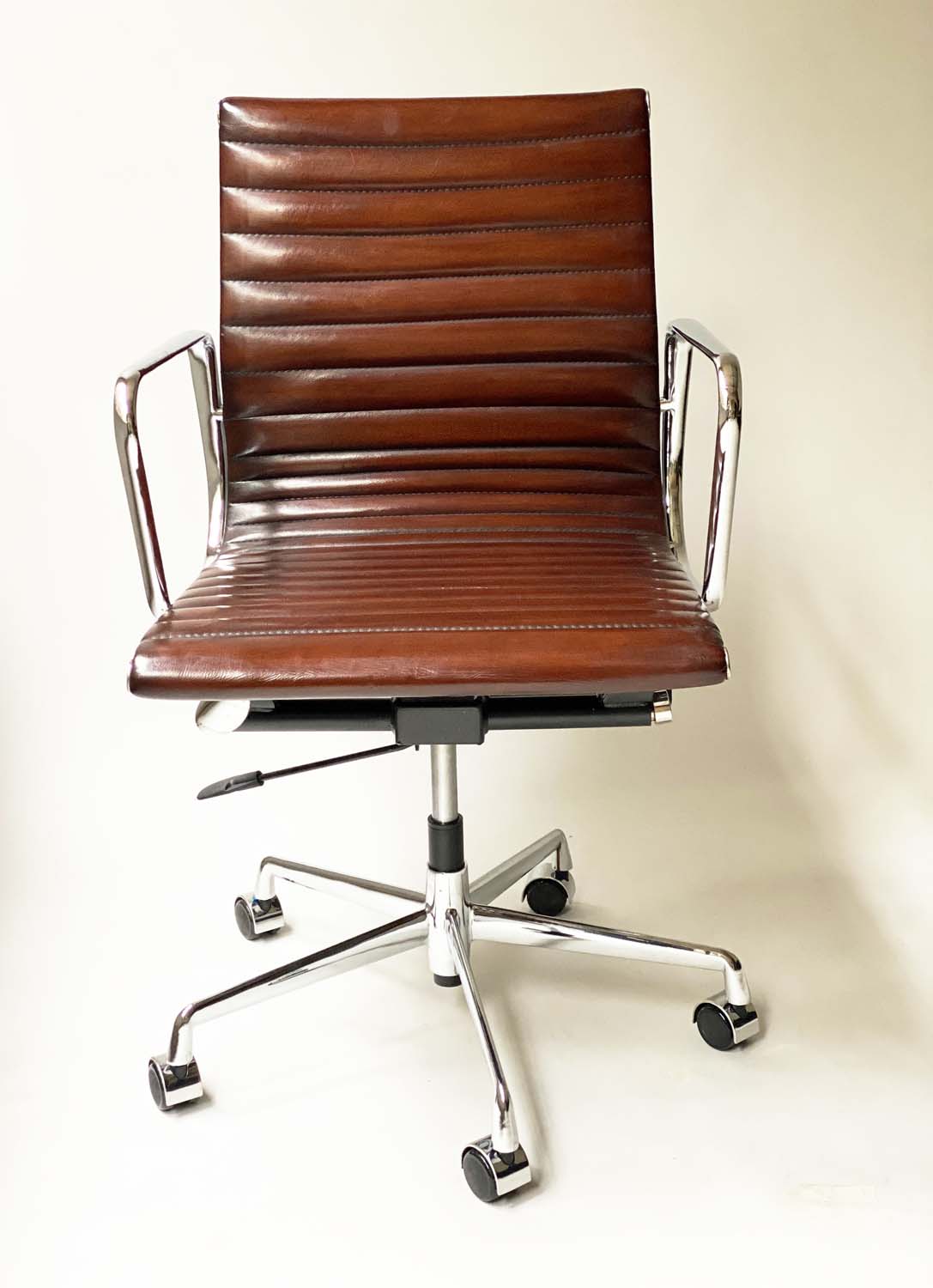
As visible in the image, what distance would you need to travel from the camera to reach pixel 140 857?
2098 millimetres

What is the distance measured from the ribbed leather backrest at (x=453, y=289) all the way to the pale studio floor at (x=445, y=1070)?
596 millimetres

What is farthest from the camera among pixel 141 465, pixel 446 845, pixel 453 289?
pixel 453 289

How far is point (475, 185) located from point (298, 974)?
3.16 ft

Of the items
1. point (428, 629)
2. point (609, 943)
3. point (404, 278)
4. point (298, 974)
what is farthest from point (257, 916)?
point (404, 278)

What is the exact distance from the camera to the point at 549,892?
188cm

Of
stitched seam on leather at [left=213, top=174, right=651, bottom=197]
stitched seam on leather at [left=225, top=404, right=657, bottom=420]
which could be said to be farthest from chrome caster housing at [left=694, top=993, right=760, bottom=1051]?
stitched seam on leather at [left=213, top=174, right=651, bottom=197]

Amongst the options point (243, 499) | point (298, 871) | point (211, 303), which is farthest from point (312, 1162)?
point (211, 303)

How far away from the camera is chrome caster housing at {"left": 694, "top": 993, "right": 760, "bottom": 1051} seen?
1.56 metres

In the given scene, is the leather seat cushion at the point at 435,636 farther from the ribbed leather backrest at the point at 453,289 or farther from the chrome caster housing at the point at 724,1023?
the chrome caster housing at the point at 724,1023

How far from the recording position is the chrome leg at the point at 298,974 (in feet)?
4.91

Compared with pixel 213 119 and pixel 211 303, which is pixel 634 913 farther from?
pixel 213 119

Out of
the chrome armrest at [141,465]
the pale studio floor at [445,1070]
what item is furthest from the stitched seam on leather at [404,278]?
the pale studio floor at [445,1070]

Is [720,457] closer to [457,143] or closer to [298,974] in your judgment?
[457,143]

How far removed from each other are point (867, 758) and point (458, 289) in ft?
3.48
